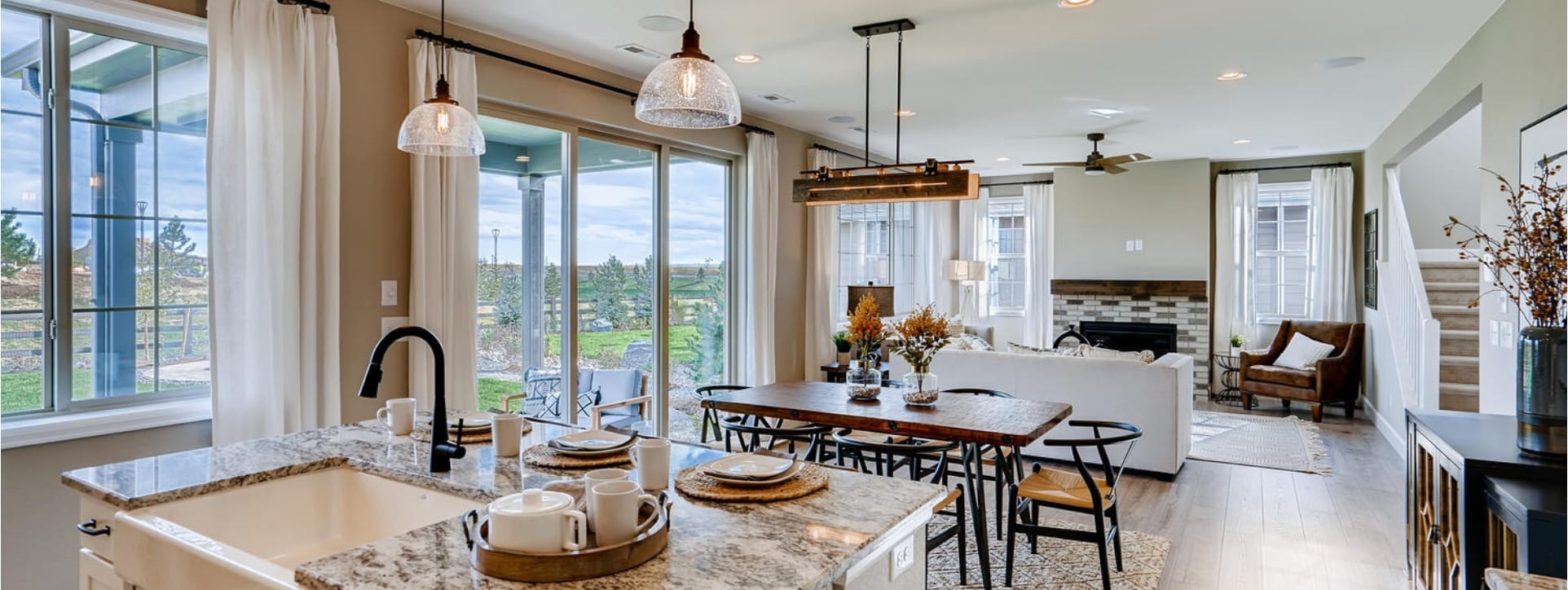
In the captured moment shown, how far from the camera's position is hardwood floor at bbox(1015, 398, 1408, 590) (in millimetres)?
3309

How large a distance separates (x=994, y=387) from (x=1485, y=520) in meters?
3.35

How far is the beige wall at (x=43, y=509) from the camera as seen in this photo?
253 centimetres

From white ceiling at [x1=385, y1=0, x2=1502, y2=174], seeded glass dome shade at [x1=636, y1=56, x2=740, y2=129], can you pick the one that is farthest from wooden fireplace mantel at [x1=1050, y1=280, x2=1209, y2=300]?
seeded glass dome shade at [x1=636, y1=56, x2=740, y2=129]

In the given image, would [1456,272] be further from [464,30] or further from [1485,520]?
[464,30]

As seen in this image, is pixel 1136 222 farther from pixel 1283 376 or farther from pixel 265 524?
Answer: pixel 265 524

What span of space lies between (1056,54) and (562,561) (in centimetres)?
388

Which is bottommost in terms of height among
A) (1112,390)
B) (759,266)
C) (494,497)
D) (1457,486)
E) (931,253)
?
(1112,390)

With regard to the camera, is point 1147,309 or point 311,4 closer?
point 311,4

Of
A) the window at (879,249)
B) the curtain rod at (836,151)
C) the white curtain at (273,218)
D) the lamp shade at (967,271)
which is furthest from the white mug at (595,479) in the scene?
the lamp shade at (967,271)

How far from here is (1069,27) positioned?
12.2 ft

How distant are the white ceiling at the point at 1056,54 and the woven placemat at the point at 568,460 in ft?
7.36

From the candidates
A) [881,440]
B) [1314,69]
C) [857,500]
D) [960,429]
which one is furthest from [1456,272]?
[857,500]

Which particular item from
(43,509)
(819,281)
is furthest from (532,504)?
(819,281)

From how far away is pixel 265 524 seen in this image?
1809 mm
